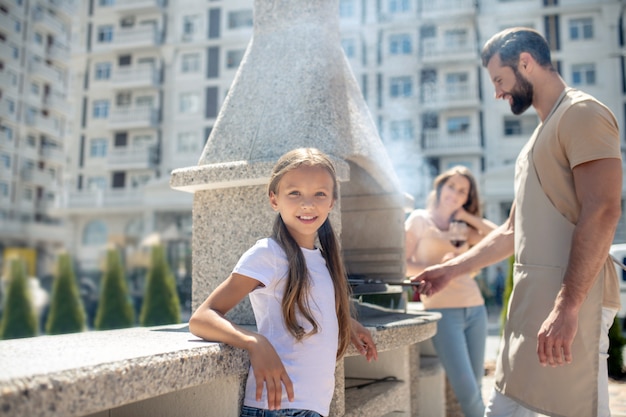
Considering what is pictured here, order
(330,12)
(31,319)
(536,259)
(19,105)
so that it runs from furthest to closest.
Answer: (19,105) < (31,319) < (330,12) < (536,259)

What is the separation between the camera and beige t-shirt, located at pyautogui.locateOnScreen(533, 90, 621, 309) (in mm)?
2051

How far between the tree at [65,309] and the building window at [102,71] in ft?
74.1

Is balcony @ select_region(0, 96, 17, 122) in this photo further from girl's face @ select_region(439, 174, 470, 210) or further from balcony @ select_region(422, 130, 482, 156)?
girl's face @ select_region(439, 174, 470, 210)

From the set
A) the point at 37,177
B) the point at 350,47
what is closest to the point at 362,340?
the point at 350,47

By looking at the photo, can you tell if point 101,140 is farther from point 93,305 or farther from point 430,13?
point 430,13

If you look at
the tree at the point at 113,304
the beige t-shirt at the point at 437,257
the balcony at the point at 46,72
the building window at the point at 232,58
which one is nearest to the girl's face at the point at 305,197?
the beige t-shirt at the point at 437,257

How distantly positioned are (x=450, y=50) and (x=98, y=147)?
68.8 feet

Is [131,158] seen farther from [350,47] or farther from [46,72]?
[350,47]

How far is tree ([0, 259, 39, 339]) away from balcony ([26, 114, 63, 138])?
27399 millimetres

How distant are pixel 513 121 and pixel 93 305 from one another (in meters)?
20.3

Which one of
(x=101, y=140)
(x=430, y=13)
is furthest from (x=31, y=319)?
(x=101, y=140)

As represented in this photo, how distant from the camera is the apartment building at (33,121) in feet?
123

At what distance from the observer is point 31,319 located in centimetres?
1468

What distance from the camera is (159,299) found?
13.7 m
